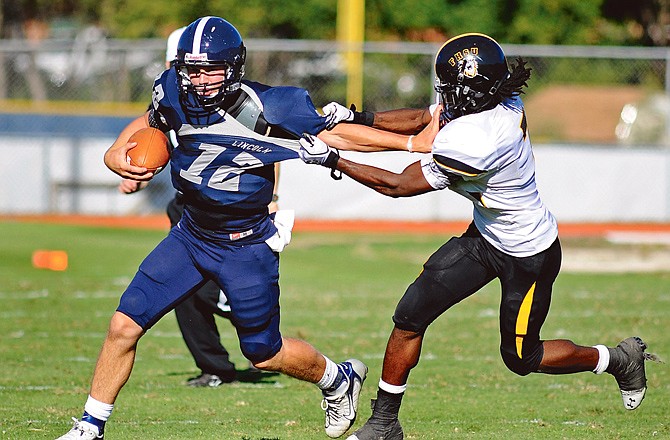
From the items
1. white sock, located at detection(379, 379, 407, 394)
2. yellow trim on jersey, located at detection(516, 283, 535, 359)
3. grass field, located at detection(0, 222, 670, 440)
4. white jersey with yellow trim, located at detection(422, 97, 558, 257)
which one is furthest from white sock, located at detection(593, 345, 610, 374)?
white sock, located at detection(379, 379, 407, 394)

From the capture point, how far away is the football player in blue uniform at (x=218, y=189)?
15.8ft

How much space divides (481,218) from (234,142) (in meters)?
1.26

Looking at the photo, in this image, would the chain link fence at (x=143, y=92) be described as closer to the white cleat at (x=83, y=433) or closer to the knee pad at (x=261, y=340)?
the knee pad at (x=261, y=340)

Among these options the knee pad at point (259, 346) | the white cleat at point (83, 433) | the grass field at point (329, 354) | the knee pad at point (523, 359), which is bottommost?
the grass field at point (329, 354)

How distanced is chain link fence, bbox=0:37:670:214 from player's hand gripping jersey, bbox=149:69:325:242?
34.8 feet

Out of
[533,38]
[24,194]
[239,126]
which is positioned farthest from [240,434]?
[533,38]

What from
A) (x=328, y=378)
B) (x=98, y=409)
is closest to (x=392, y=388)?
(x=328, y=378)

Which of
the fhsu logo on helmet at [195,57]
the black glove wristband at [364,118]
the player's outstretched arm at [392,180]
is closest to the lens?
the fhsu logo on helmet at [195,57]

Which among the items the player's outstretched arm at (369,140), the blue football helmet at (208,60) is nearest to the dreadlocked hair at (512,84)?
the player's outstretched arm at (369,140)

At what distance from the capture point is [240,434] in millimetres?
5375

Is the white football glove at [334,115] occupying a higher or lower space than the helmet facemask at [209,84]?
lower

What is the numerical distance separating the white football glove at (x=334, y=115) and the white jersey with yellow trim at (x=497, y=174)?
410 millimetres

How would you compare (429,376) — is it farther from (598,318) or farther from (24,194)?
(24,194)

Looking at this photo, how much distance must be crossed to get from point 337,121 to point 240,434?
1.58 metres
